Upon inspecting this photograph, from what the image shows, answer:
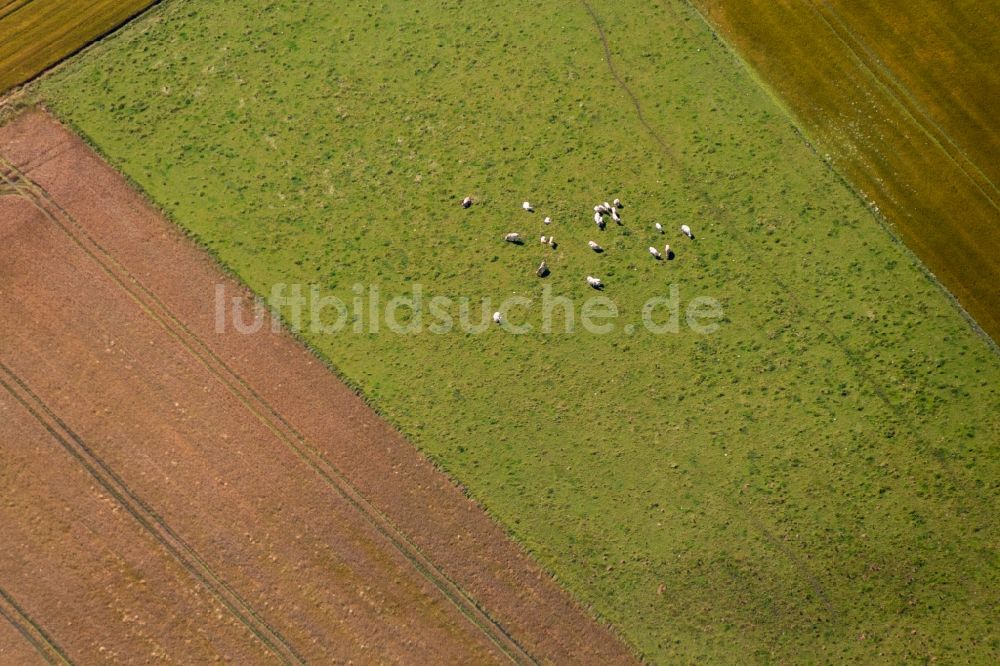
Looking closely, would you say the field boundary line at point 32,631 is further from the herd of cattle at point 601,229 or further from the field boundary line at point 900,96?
the field boundary line at point 900,96

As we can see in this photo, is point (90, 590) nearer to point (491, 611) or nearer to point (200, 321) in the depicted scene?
point (200, 321)

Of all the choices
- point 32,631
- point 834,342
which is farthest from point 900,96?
point 32,631

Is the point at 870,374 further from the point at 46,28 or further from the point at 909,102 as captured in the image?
the point at 46,28

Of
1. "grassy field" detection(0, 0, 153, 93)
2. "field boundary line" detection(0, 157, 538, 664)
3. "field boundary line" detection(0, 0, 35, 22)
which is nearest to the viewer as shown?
"field boundary line" detection(0, 157, 538, 664)

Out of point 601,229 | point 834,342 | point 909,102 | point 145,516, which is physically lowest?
point 145,516

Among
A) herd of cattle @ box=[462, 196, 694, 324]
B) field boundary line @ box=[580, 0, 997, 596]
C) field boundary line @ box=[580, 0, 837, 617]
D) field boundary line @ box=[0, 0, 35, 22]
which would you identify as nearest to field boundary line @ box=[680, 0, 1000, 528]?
field boundary line @ box=[580, 0, 997, 596]

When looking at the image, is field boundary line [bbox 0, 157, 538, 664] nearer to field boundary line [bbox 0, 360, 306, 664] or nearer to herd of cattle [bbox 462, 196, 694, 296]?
field boundary line [bbox 0, 360, 306, 664]
